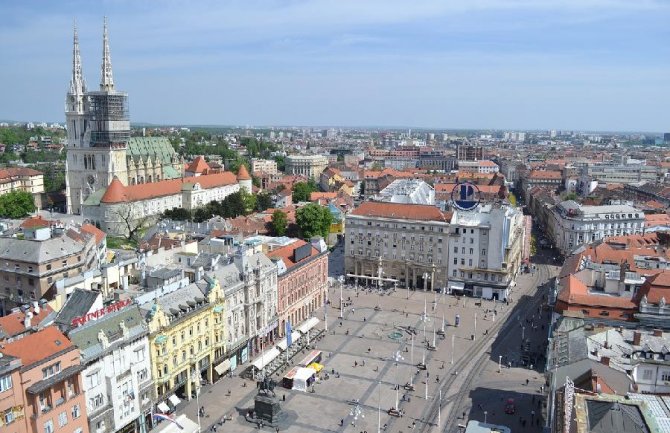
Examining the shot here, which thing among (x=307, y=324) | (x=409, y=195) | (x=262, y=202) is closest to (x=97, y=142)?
(x=262, y=202)

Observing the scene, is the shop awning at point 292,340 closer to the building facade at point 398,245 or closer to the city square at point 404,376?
the city square at point 404,376

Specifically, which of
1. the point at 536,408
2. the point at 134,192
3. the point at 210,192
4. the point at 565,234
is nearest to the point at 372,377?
the point at 536,408

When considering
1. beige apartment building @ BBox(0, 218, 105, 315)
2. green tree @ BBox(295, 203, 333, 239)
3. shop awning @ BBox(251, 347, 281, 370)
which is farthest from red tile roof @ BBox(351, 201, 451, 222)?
beige apartment building @ BBox(0, 218, 105, 315)

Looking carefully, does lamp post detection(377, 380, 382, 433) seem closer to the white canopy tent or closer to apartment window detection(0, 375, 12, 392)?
the white canopy tent

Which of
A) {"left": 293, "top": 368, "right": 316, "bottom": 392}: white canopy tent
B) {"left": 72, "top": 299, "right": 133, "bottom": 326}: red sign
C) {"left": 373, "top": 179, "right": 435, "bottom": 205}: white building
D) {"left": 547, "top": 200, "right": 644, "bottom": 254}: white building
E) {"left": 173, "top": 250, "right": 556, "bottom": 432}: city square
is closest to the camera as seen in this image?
{"left": 72, "top": 299, "right": 133, "bottom": 326}: red sign

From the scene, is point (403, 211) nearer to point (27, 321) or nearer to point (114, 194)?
point (27, 321)

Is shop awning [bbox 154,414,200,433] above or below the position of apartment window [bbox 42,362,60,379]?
below
